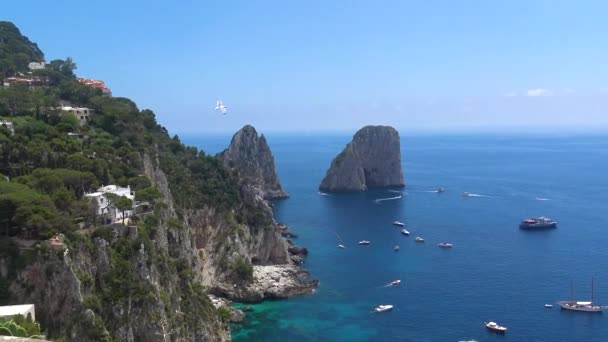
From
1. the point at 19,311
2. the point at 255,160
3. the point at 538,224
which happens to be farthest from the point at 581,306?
the point at 255,160

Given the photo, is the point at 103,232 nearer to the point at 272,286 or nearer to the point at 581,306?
the point at 272,286

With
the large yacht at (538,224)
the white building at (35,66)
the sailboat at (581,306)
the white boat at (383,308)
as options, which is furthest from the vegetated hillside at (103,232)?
the large yacht at (538,224)

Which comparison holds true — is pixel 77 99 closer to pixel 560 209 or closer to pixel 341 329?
pixel 341 329

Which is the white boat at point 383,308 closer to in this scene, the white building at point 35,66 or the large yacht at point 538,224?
the large yacht at point 538,224

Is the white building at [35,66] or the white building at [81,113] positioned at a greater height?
the white building at [35,66]

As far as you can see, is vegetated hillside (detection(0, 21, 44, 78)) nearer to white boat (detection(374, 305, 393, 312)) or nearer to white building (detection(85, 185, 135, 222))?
white building (detection(85, 185, 135, 222))

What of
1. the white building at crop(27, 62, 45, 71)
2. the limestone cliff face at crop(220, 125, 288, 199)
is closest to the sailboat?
the white building at crop(27, 62, 45, 71)
